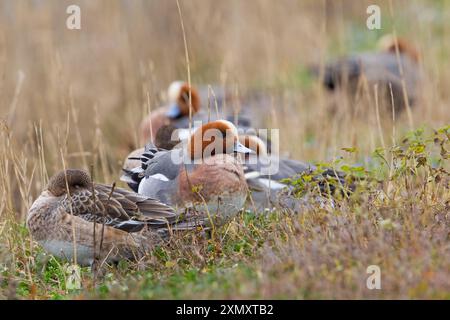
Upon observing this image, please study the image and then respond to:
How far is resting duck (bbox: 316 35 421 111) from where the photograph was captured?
9.77m

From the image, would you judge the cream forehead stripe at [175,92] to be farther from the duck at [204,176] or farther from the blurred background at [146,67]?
the duck at [204,176]

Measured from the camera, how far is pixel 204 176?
514 cm

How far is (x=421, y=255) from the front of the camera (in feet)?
12.1

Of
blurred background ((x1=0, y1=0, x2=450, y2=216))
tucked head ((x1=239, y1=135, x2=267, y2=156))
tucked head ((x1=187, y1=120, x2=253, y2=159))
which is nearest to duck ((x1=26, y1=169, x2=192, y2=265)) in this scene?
tucked head ((x1=187, y1=120, x2=253, y2=159))

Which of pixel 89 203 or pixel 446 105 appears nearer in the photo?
pixel 89 203

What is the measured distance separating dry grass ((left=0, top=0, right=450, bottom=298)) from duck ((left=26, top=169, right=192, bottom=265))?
14cm

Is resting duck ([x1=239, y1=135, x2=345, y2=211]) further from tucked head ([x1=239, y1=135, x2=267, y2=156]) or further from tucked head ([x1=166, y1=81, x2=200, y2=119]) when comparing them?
tucked head ([x1=166, y1=81, x2=200, y2=119])

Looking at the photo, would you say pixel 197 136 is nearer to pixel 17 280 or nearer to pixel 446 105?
pixel 17 280

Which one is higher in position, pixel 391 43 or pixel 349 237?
pixel 391 43

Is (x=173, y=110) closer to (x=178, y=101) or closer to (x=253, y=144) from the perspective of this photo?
(x=178, y=101)

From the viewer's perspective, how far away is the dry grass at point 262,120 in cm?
380

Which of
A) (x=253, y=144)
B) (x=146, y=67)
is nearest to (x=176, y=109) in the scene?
(x=146, y=67)

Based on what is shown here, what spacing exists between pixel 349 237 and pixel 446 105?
19.0ft
